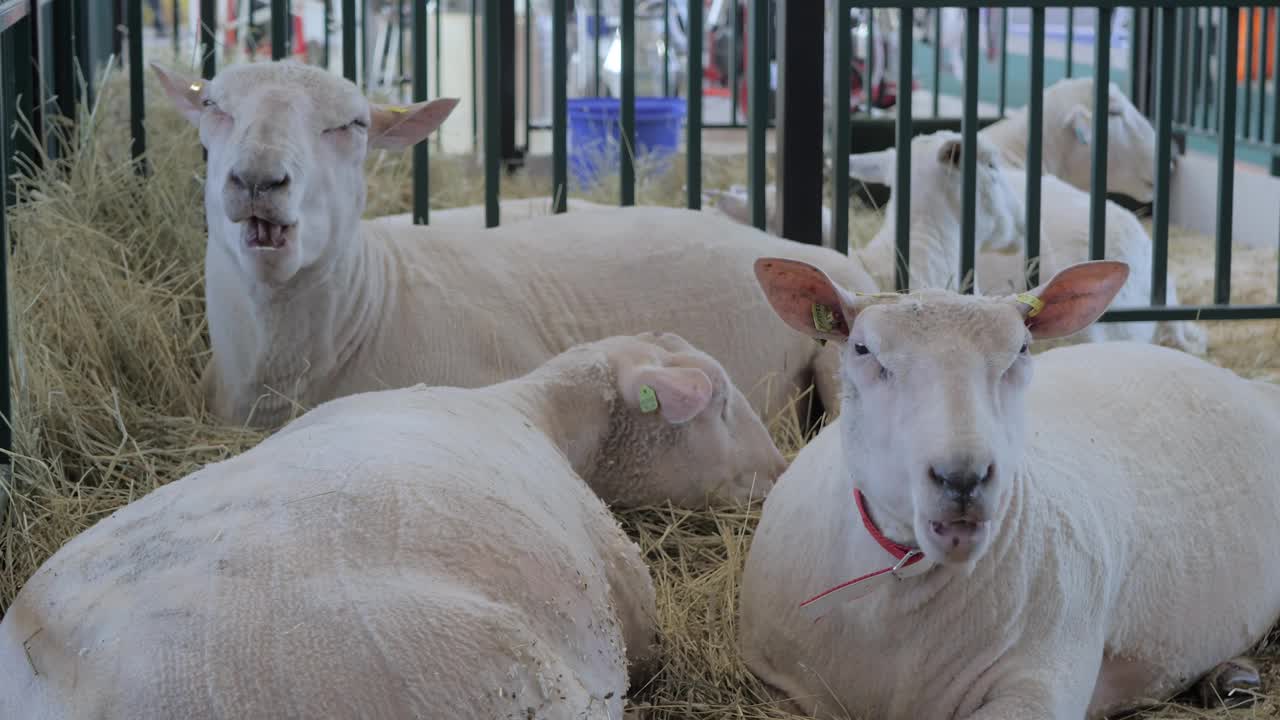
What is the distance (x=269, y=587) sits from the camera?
2.08m

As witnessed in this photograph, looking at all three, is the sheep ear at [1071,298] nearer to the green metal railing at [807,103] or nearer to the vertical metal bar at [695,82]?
the green metal railing at [807,103]

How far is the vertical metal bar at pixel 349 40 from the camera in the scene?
4.93 m

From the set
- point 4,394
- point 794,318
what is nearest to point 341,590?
point 794,318

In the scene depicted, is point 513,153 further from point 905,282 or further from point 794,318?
point 794,318

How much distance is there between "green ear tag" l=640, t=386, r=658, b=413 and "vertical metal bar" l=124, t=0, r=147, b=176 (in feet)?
7.94

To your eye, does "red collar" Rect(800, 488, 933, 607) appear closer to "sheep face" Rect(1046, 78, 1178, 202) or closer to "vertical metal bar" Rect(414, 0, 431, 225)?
"vertical metal bar" Rect(414, 0, 431, 225)

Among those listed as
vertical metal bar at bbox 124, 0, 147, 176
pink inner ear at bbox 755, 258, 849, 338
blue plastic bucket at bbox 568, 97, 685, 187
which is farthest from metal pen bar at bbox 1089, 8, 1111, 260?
blue plastic bucket at bbox 568, 97, 685, 187

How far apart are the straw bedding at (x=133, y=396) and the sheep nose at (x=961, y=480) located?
28.0 inches

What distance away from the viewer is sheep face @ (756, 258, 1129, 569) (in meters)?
2.37

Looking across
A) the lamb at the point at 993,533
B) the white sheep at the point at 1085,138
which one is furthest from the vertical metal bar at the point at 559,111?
the white sheep at the point at 1085,138

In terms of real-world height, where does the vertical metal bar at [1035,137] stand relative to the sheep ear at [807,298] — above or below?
above

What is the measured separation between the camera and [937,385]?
2.46 m

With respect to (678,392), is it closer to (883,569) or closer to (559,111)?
(883,569)

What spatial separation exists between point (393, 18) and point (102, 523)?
11346 mm
